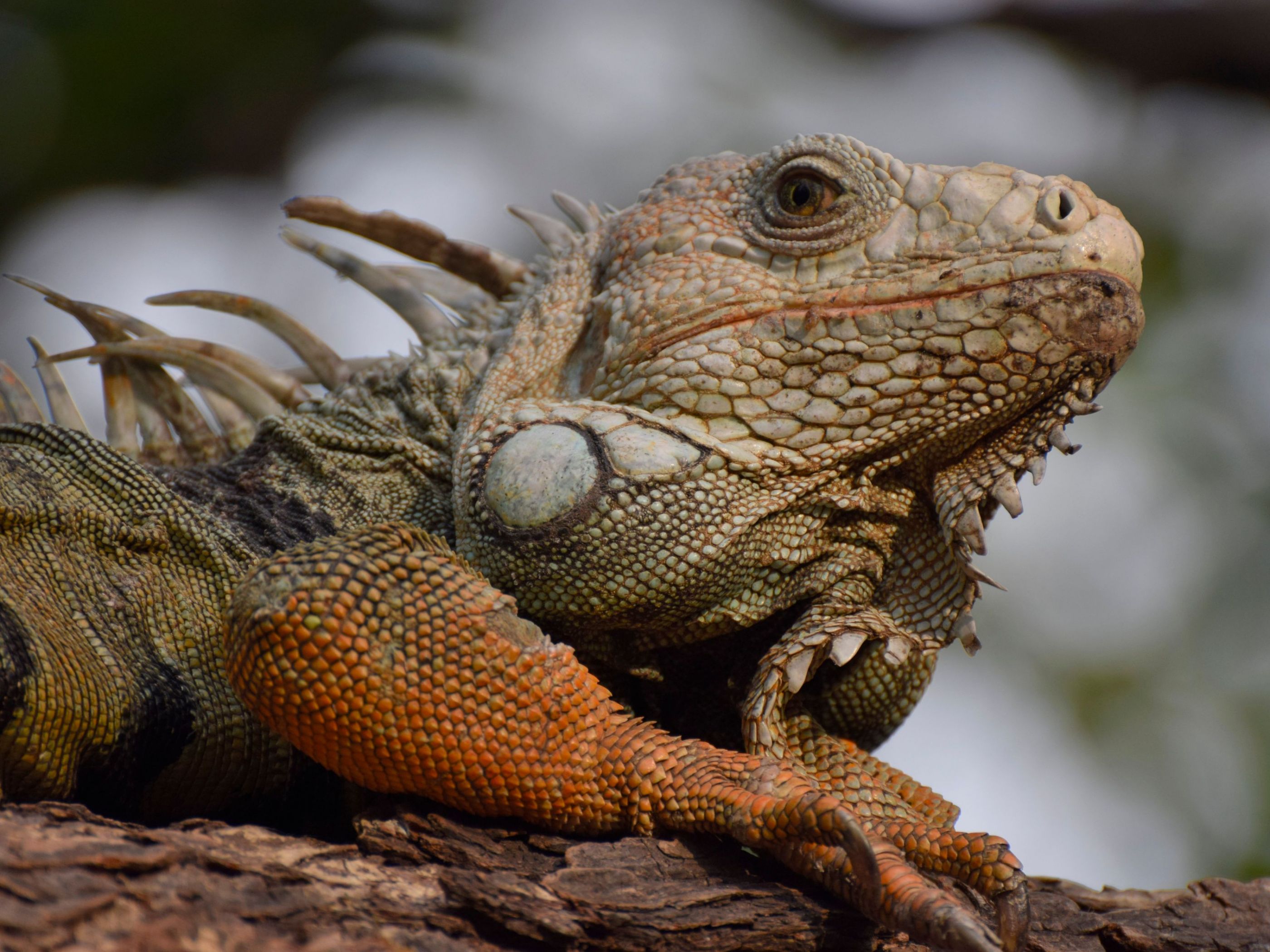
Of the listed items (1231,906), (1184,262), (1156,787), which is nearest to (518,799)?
(1231,906)

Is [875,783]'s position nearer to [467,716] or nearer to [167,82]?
[467,716]

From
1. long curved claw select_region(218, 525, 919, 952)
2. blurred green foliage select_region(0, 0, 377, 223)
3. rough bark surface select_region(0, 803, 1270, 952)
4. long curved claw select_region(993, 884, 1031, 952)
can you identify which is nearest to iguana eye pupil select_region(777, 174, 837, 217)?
long curved claw select_region(218, 525, 919, 952)

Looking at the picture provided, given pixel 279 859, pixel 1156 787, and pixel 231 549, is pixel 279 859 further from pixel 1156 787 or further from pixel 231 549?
pixel 1156 787

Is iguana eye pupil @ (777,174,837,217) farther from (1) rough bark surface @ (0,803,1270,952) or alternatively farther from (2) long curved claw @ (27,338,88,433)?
(2) long curved claw @ (27,338,88,433)

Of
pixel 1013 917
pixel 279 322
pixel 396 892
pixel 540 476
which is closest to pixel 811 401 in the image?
pixel 540 476

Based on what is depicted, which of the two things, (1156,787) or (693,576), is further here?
(1156,787)

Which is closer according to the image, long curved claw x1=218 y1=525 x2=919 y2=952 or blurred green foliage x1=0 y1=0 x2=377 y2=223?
long curved claw x1=218 y1=525 x2=919 y2=952
